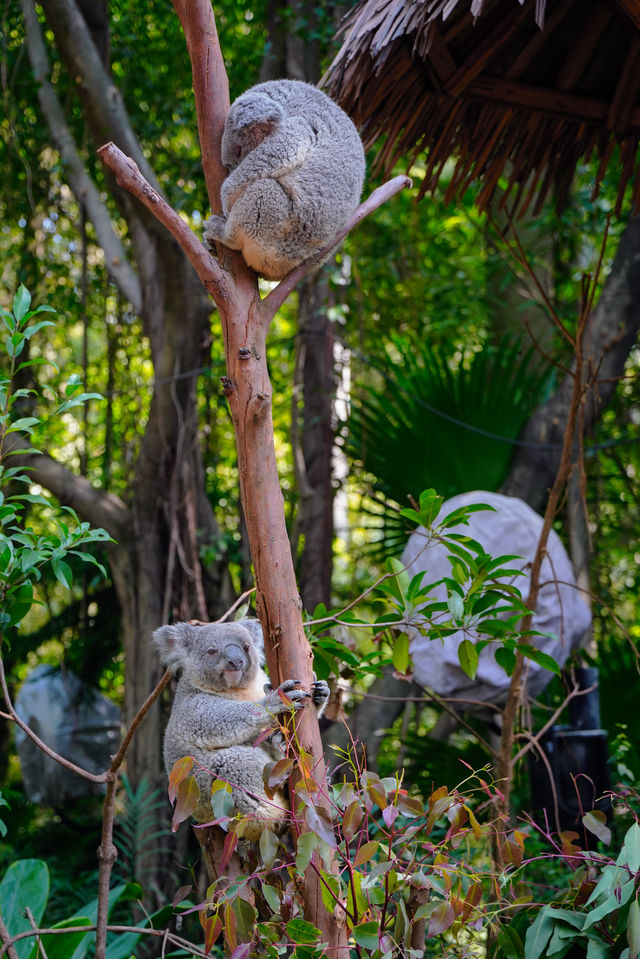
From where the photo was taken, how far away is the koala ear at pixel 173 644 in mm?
1763

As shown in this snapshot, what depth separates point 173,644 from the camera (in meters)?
1.77

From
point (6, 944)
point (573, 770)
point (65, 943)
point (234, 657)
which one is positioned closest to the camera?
point (6, 944)

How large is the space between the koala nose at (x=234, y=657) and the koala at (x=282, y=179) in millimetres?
780

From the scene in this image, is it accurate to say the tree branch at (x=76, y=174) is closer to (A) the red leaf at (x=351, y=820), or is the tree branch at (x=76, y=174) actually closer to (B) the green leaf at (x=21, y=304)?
(B) the green leaf at (x=21, y=304)

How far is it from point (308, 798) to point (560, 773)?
159 centimetres

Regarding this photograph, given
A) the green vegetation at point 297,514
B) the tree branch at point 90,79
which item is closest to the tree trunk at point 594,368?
the green vegetation at point 297,514

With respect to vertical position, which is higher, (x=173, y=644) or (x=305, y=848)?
(x=173, y=644)

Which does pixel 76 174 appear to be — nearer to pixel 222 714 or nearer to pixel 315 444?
pixel 315 444

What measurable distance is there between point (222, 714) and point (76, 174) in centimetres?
307

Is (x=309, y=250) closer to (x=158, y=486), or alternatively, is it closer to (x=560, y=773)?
(x=560, y=773)

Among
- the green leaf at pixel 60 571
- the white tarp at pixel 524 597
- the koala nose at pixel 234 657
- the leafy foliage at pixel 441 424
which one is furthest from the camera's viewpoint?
the leafy foliage at pixel 441 424

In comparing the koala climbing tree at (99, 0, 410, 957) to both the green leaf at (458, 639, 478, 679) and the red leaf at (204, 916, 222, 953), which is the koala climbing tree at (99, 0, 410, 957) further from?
the green leaf at (458, 639, 478, 679)

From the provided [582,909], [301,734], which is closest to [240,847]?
[301,734]

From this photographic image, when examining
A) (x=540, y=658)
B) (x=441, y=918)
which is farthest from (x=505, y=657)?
(x=441, y=918)
